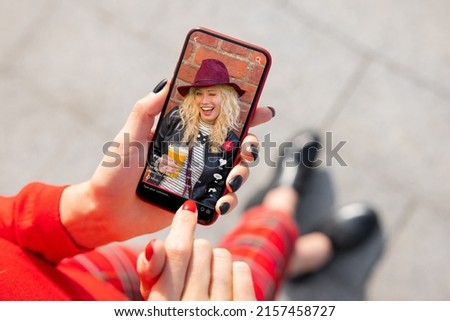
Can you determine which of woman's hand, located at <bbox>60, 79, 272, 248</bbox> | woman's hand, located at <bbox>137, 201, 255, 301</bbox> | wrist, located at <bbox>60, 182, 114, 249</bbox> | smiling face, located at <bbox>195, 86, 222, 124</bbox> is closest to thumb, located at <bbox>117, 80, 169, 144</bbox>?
woman's hand, located at <bbox>60, 79, 272, 248</bbox>

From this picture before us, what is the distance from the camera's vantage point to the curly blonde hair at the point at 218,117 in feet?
4.88

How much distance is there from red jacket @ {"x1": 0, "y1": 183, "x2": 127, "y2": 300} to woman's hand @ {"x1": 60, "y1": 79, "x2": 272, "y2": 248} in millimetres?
39

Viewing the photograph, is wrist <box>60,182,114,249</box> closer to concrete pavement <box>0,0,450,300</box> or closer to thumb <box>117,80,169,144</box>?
thumb <box>117,80,169,144</box>

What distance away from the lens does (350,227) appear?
238 cm

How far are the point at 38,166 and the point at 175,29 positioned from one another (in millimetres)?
999

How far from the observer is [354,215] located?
2.44 metres

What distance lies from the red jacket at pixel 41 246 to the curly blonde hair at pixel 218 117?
0.45 metres

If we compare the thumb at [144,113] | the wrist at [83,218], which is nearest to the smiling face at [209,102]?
the thumb at [144,113]

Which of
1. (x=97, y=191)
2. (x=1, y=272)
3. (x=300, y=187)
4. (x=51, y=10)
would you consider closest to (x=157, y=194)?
(x=97, y=191)

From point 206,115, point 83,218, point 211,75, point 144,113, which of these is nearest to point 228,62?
point 211,75

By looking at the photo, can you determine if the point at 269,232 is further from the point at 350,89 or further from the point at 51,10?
the point at 51,10

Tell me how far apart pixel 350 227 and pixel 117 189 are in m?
1.28

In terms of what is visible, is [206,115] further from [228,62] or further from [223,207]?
[223,207]

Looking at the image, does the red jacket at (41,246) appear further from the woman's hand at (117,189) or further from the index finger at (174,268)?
the index finger at (174,268)
